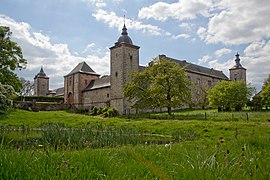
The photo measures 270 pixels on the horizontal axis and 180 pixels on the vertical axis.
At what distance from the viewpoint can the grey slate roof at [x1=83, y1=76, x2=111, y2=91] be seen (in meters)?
54.5

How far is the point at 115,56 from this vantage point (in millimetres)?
49438

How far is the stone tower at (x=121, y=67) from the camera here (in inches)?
1860

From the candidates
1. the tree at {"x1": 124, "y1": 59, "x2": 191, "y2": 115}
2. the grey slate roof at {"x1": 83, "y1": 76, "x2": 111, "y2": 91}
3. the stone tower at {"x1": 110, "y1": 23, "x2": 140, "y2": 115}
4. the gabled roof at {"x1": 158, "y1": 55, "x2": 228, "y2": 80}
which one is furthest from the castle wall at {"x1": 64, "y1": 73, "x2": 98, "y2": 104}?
the tree at {"x1": 124, "y1": 59, "x2": 191, "y2": 115}

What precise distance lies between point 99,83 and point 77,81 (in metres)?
5.98

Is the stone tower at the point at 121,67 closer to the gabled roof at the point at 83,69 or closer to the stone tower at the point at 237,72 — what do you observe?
the gabled roof at the point at 83,69

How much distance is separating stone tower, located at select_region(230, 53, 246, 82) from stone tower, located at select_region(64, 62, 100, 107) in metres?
38.9

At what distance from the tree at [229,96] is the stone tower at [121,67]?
45.6 ft

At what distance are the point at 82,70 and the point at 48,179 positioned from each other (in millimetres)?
59563

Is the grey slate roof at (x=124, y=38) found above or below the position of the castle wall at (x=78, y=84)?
above

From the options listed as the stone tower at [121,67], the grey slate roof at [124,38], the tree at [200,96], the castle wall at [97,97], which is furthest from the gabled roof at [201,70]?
the castle wall at [97,97]

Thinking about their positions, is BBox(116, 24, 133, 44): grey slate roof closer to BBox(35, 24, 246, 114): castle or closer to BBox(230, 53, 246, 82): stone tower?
BBox(35, 24, 246, 114): castle

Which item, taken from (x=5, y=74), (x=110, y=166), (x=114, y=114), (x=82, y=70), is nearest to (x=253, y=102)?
(x=114, y=114)

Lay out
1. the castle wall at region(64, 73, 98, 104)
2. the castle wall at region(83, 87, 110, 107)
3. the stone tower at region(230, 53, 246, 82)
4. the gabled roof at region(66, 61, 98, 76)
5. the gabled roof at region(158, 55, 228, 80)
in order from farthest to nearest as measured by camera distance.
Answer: the stone tower at region(230, 53, 246, 82) → the gabled roof at region(158, 55, 228, 80) → the gabled roof at region(66, 61, 98, 76) → the castle wall at region(64, 73, 98, 104) → the castle wall at region(83, 87, 110, 107)

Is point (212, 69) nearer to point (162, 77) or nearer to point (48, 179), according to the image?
point (162, 77)
